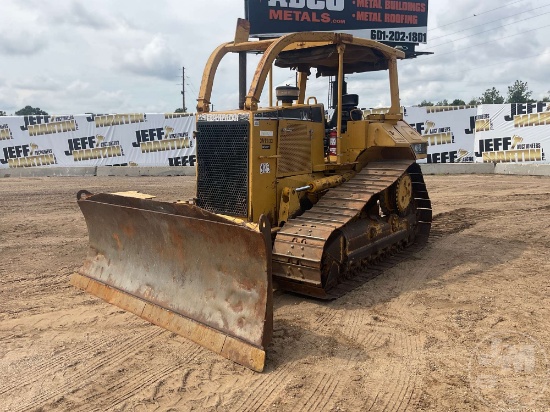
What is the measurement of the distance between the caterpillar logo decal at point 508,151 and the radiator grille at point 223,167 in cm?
1764

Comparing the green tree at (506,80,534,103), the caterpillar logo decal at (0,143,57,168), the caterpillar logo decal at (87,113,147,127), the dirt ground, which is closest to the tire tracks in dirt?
the dirt ground

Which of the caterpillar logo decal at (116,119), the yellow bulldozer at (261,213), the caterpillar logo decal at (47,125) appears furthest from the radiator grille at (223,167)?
the caterpillar logo decal at (47,125)

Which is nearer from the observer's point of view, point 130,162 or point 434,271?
point 434,271

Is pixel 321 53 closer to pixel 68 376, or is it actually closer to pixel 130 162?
pixel 68 376

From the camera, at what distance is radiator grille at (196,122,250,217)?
5793 mm

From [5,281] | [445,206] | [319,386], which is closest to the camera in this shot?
[319,386]

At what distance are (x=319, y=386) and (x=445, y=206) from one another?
376 inches

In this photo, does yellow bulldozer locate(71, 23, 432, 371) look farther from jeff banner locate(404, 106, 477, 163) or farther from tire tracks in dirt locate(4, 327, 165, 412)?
jeff banner locate(404, 106, 477, 163)

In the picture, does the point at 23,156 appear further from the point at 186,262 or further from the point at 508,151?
the point at 508,151

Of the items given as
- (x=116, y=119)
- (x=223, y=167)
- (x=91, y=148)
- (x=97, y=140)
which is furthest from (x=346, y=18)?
(x=223, y=167)

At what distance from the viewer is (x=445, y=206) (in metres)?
12.4

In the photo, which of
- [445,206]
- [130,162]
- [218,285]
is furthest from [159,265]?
[130,162]

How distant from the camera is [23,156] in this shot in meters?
20.6

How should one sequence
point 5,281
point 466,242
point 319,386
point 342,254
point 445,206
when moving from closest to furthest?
point 319,386 → point 342,254 → point 5,281 → point 466,242 → point 445,206
